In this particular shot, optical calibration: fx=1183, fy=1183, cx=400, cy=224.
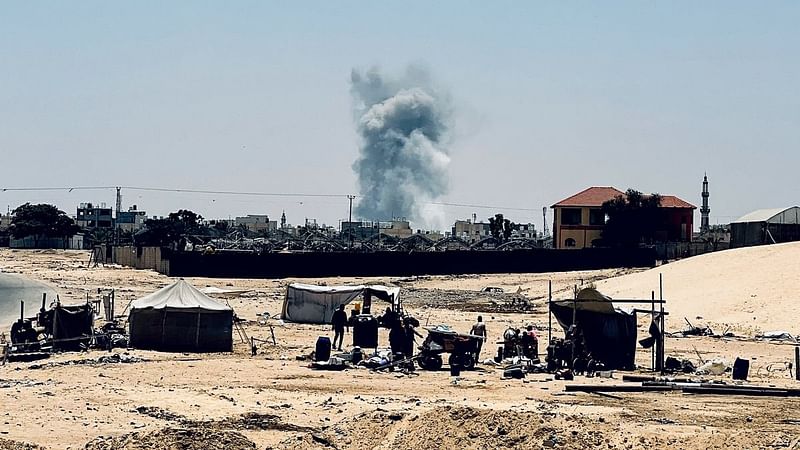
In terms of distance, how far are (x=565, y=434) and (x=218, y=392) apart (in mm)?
7460

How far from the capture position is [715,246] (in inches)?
3115

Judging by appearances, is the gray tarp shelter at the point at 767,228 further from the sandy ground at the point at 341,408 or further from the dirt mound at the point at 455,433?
the dirt mound at the point at 455,433

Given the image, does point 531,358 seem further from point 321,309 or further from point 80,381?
point 321,309

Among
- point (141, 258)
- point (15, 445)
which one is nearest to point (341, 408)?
point (15, 445)

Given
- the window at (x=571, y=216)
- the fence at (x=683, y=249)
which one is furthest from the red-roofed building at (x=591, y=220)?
the fence at (x=683, y=249)

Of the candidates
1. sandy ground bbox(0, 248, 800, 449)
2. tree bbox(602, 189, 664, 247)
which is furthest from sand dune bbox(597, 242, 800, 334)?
tree bbox(602, 189, 664, 247)

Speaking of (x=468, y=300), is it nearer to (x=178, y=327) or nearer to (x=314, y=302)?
(x=314, y=302)

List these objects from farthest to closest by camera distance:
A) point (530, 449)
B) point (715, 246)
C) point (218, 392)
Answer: point (715, 246), point (218, 392), point (530, 449)

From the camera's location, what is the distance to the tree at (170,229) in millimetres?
112875

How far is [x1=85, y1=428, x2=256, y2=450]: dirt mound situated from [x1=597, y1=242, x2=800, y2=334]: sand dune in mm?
24384

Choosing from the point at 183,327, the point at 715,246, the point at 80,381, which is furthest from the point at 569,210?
the point at 80,381

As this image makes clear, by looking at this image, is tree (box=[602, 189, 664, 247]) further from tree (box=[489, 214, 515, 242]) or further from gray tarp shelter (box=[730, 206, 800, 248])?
tree (box=[489, 214, 515, 242])

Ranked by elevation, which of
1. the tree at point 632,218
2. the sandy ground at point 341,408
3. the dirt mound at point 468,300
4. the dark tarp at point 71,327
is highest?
the tree at point 632,218

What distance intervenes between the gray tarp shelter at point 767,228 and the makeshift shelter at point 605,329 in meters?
44.7
